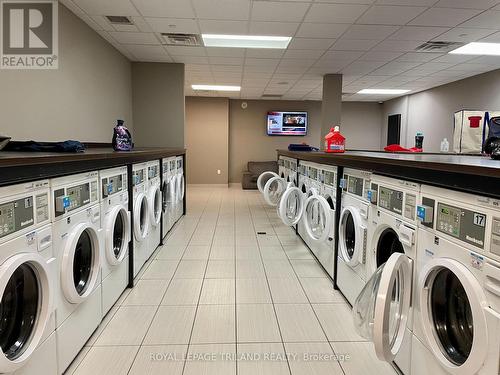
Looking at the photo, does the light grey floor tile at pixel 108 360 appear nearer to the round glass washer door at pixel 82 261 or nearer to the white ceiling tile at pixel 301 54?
the round glass washer door at pixel 82 261

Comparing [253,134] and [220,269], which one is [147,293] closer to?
[220,269]

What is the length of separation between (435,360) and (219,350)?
1167mm

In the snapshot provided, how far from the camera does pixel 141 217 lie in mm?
3404

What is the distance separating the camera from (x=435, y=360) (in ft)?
4.72

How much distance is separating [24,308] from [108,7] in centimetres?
355

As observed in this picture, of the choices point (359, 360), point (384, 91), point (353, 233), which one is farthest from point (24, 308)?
point (384, 91)

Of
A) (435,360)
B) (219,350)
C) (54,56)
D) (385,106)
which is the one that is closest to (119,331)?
(219,350)

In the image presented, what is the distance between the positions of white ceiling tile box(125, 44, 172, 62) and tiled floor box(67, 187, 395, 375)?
3.26m

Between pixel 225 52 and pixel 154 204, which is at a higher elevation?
pixel 225 52

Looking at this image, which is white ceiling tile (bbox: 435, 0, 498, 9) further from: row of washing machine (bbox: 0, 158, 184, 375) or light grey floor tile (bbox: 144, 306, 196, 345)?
light grey floor tile (bbox: 144, 306, 196, 345)

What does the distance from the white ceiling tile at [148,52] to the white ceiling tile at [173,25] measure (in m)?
0.88

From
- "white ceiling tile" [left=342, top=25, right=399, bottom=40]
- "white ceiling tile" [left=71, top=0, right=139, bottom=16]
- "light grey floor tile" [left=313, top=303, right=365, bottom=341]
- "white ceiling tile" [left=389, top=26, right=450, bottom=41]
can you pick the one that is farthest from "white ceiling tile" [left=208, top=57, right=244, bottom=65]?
"light grey floor tile" [left=313, top=303, right=365, bottom=341]

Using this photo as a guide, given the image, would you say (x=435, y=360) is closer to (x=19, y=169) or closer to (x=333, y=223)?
(x=333, y=223)

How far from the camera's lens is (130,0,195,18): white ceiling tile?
146 inches
